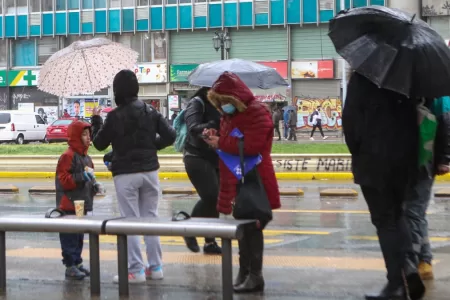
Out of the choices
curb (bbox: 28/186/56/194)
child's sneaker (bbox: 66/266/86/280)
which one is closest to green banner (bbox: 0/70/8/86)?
curb (bbox: 28/186/56/194)

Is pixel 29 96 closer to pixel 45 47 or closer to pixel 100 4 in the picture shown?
pixel 45 47

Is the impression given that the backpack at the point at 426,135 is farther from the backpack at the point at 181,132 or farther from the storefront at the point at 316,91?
the storefront at the point at 316,91

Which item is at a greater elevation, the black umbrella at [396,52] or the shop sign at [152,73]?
the shop sign at [152,73]

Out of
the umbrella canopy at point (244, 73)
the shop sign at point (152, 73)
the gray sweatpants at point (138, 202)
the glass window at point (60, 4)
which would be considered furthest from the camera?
the glass window at point (60, 4)

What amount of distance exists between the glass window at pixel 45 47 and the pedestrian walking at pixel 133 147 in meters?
49.5

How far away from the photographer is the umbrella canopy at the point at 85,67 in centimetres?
859

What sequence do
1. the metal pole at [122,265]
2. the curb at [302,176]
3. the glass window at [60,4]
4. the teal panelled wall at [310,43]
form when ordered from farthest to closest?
the glass window at [60,4] → the teal panelled wall at [310,43] → the curb at [302,176] → the metal pole at [122,265]

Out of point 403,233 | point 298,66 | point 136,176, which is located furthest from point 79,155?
point 298,66

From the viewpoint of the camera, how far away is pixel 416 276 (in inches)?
237

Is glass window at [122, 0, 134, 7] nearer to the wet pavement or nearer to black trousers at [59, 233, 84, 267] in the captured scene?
the wet pavement

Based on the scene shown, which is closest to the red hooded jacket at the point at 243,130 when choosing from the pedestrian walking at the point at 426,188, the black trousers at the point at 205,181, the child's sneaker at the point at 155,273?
the child's sneaker at the point at 155,273

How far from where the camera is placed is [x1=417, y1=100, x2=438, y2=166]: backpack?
5.84 meters

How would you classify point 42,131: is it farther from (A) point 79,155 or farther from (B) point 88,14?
(A) point 79,155

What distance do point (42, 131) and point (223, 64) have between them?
3446 cm
